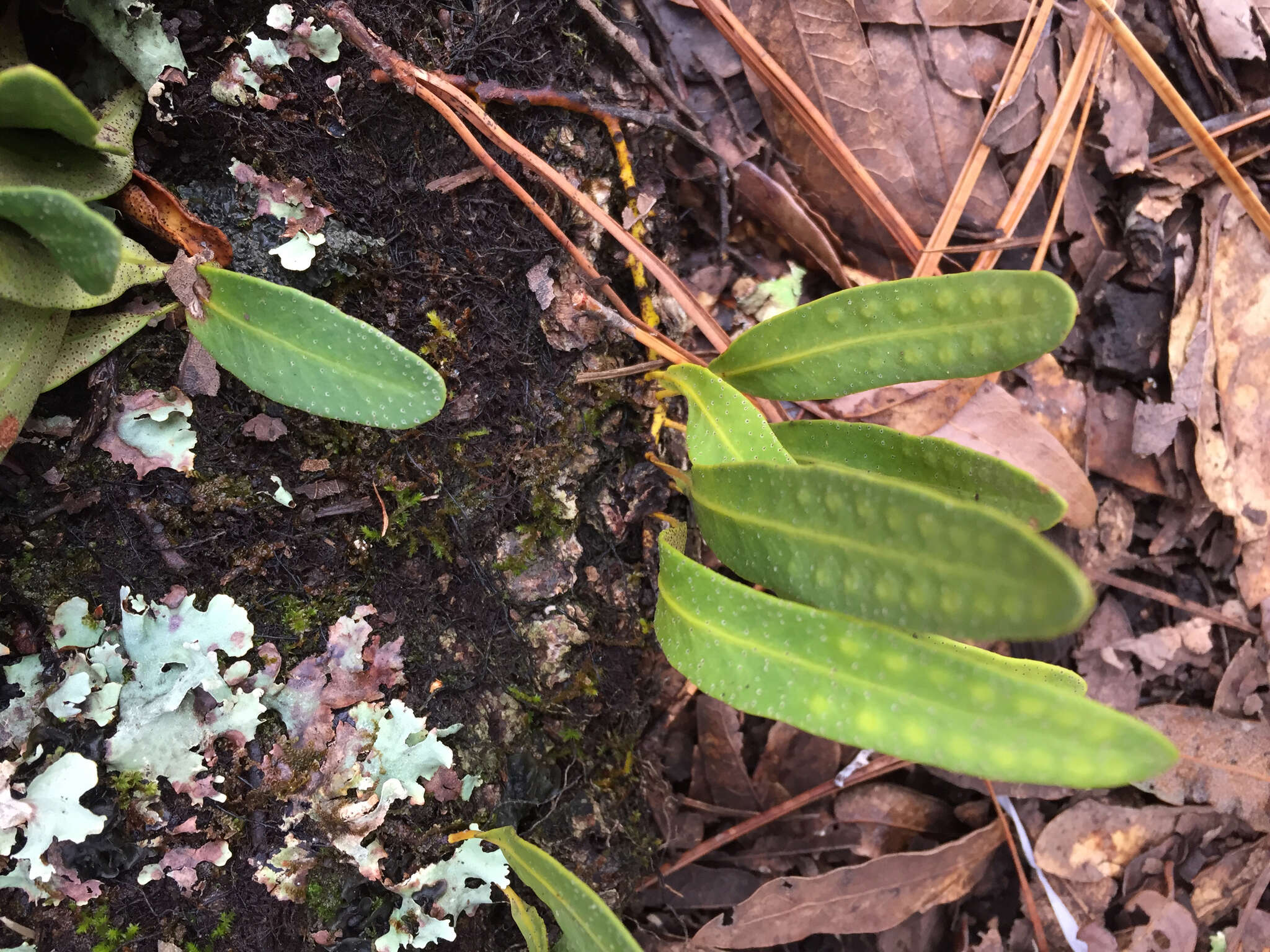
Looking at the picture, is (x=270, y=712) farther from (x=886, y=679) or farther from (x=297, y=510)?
(x=886, y=679)

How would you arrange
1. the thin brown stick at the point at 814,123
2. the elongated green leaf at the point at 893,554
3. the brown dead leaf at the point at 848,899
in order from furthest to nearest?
the brown dead leaf at the point at 848,899, the thin brown stick at the point at 814,123, the elongated green leaf at the point at 893,554

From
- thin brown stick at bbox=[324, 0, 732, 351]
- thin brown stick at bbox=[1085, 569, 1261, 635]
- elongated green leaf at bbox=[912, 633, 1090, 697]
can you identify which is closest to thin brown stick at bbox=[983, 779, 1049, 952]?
thin brown stick at bbox=[1085, 569, 1261, 635]

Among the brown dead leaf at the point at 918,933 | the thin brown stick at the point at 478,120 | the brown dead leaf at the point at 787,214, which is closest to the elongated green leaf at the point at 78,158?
the thin brown stick at the point at 478,120

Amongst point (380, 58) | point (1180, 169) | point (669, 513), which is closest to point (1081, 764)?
point (669, 513)

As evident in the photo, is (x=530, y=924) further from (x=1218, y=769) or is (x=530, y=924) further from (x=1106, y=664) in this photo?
(x=1218, y=769)

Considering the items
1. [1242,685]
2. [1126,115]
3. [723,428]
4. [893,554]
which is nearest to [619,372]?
[723,428]

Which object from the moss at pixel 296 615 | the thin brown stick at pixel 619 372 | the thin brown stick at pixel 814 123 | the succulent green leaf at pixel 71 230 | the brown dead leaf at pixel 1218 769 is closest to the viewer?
the succulent green leaf at pixel 71 230

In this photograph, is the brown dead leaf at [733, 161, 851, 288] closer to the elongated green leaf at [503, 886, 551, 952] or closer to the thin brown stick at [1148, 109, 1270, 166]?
the thin brown stick at [1148, 109, 1270, 166]

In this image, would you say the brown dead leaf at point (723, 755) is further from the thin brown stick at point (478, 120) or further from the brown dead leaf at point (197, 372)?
the brown dead leaf at point (197, 372)
